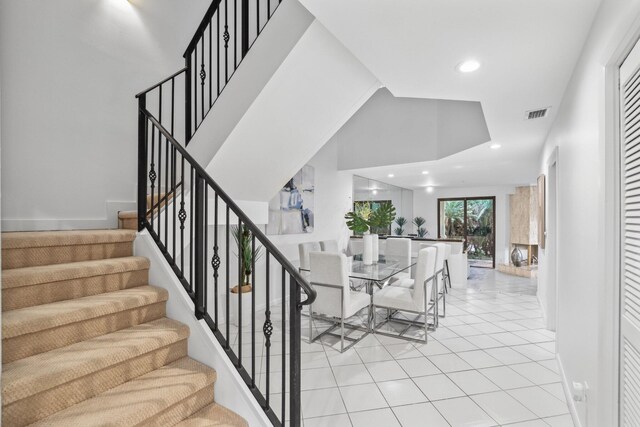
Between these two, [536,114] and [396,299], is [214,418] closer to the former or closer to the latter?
[396,299]

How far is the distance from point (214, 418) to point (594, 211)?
2170 mm

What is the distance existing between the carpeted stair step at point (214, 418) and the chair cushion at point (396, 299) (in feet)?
7.32

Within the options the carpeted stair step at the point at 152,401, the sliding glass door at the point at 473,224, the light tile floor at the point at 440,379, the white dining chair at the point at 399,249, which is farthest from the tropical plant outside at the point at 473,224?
the carpeted stair step at the point at 152,401

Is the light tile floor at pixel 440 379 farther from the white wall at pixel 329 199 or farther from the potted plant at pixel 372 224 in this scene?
the white wall at pixel 329 199

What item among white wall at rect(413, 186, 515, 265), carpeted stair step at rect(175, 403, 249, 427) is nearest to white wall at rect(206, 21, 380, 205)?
carpeted stair step at rect(175, 403, 249, 427)

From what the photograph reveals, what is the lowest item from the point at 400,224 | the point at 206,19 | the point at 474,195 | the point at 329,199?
the point at 400,224

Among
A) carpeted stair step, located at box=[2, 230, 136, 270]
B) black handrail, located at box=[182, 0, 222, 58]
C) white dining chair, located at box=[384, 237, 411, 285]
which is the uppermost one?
black handrail, located at box=[182, 0, 222, 58]

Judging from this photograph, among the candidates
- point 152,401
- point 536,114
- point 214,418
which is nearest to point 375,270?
point 536,114

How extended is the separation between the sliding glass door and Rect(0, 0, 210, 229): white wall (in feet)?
29.6

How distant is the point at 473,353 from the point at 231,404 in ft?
8.24

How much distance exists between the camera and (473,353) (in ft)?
10.4

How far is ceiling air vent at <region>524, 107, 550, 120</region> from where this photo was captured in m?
2.96

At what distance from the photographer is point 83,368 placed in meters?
1.39

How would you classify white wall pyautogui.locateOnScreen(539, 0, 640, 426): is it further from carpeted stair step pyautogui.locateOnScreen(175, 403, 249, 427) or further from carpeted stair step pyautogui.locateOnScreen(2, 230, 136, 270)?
carpeted stair step pyautogui.locateOnScreen(2, 230, 136, 270)
